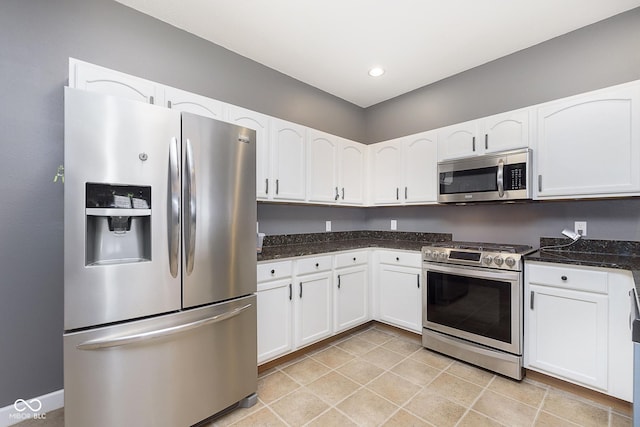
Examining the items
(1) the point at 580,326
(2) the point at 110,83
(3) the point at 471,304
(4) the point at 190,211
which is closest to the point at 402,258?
(3) the point at 471,304

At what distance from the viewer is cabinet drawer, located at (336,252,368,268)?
2748 millimetres

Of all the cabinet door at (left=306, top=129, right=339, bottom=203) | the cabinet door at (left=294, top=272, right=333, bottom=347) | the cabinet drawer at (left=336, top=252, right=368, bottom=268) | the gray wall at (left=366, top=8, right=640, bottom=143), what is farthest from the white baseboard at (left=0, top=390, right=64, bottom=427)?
the gray wall at (left=366, top=8, right=640, bottom=143)

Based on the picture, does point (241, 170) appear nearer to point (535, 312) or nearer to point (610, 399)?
point (535, 312)

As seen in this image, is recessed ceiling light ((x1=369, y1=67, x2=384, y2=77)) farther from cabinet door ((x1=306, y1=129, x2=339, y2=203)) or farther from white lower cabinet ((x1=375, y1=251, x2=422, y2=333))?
white lower cabinet ((x1=375, y1=251, x2=422, y2=333))

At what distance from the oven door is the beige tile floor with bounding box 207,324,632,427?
279mm

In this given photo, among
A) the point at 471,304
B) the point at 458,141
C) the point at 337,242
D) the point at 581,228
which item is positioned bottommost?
the point at 471,304

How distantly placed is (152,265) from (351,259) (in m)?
1.85

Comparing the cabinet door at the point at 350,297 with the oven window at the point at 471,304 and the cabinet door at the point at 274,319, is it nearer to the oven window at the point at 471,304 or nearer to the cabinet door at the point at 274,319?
the cabinet door at the point at 274,319

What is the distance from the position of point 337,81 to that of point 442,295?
2508 millimetres

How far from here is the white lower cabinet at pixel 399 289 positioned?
9.04ft

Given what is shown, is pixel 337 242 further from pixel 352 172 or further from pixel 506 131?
pixel 506 131

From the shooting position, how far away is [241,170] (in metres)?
1.82

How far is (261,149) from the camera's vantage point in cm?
244

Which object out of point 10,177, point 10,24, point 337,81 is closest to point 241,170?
point 10,177
